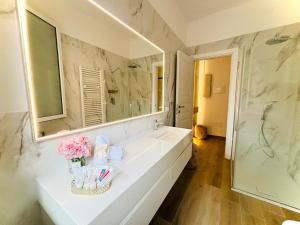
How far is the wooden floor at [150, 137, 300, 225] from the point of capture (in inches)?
53.9

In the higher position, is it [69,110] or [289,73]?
[289,73]

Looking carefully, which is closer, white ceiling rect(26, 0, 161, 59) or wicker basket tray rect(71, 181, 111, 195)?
wicker basket tray rect(71, 181, 111, 195)

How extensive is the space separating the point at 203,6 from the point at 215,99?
229cm

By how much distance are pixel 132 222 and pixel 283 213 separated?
1.79 m

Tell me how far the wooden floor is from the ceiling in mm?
2786

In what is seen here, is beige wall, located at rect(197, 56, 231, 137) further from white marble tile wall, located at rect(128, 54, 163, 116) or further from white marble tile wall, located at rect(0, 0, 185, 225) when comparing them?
white marble tile wall, located at rect(0, 0, 185, 225)

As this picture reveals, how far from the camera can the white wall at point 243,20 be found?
2.02 meters

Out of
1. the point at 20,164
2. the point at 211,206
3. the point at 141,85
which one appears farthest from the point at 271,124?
the point at 20,164

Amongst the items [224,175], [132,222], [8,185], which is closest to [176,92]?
[224,175]

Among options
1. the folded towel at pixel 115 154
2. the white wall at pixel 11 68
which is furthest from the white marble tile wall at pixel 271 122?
the white wall at pixel 11 68

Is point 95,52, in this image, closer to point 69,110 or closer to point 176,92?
point 69,110

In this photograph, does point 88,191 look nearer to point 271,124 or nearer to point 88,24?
point 88,24

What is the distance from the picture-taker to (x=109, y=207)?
58 cm

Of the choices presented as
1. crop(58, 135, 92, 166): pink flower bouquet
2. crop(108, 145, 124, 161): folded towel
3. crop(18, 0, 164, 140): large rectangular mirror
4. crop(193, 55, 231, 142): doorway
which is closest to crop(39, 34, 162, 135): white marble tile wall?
crop(18, 0, 164, 140): large rectangular mirror
